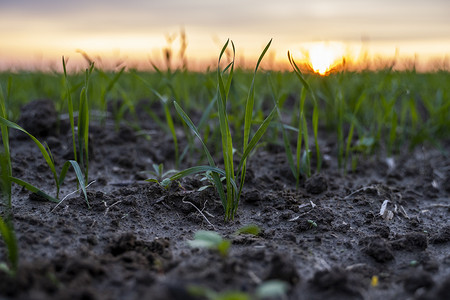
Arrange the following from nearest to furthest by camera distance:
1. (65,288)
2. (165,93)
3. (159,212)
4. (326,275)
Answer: (65,288) < (326,275) < (159,212) < (165,93)

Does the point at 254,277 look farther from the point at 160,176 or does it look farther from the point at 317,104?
the point at 317,104

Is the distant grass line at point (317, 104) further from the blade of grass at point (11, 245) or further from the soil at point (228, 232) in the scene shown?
the blade of grass at point (11, 245)

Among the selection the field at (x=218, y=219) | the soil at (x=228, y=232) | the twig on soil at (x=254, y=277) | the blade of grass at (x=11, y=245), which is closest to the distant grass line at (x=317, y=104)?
the field at (x=218, y=219)

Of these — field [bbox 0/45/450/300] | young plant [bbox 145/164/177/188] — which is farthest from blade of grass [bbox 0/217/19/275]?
young plant [bbox 145/164/177/188]

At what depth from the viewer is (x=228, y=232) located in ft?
5.42

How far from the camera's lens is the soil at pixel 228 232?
46.9 inches

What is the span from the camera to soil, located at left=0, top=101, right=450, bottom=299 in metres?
1.19

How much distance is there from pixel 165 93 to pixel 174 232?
240 centimetres

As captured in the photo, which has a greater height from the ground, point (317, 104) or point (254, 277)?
point (317, 104)

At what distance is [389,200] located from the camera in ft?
6.81

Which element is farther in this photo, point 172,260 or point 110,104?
point 110,104

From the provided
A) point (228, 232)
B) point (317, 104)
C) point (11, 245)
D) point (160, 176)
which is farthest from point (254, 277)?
point (317, 104)

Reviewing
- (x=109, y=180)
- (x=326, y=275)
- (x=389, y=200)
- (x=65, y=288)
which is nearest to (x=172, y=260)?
(x=65, y=288)

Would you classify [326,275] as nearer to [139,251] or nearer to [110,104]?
[139,251]
